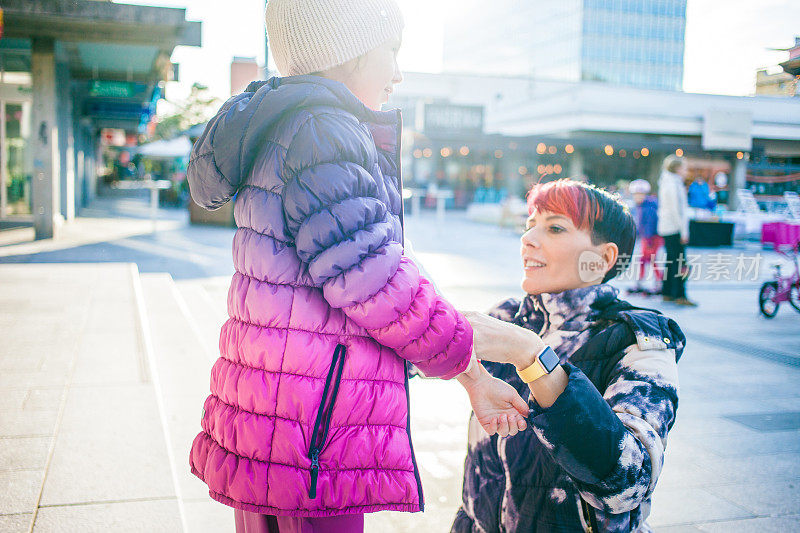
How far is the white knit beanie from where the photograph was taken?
156 centimetres

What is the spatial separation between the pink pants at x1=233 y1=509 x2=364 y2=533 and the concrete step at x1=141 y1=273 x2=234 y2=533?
1453 mm

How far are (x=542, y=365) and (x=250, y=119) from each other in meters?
0.82

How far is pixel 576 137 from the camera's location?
37.2 meters

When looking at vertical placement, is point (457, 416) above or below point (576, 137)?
below

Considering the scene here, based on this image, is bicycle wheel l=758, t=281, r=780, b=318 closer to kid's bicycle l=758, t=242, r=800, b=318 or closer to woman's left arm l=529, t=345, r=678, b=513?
kid's bicycle l=758, t=242, r=800, b=318

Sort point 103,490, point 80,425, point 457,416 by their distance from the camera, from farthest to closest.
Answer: point 457,416, point 80,425, point 103,490

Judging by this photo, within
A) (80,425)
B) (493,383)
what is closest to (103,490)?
(80,425)

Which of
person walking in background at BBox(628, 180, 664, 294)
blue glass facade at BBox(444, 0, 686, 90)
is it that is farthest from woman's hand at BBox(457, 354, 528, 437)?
blue glass facade at BBox(444, 0, 686, 90)

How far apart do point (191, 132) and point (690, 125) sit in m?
28.3

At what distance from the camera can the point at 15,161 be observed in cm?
1695

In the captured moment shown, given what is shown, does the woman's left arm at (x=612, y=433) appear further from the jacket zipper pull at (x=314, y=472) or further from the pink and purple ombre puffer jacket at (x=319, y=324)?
the jacket zipper pull at (x=314, y=472)

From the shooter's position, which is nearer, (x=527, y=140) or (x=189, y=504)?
(x=189, y=504)

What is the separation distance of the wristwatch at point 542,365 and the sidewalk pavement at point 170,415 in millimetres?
1982

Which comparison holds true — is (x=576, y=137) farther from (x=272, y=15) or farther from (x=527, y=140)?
(x=272, y=15)
